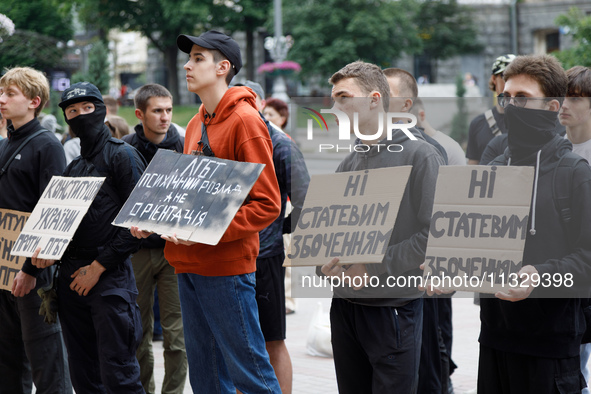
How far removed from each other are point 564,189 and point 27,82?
3.46 metres

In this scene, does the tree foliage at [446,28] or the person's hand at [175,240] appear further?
the tree foliage at [446,28]

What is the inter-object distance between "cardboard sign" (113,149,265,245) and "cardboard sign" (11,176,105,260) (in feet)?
1.86

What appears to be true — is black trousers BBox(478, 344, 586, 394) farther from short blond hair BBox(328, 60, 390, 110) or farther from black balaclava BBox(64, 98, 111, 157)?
black balaclava BBox(64, 98, 111, 157)

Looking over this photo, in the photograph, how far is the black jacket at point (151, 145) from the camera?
559cm

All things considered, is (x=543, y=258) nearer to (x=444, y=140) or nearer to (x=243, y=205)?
(x=243, y=205)

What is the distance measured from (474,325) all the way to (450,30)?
33616mm

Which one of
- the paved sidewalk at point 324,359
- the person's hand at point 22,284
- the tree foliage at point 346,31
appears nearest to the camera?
the person's hand at point 22,284

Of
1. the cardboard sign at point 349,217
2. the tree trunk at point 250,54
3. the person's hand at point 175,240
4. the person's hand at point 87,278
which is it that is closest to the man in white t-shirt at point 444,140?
the cardboard sign at point 349,217

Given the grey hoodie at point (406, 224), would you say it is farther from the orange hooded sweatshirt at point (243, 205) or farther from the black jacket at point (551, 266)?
the orange hooded sweatshirt at point (243, 205)

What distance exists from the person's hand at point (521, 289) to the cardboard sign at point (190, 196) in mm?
1202

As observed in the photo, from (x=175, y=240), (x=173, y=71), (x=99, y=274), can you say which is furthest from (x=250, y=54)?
(x=175, y=240)

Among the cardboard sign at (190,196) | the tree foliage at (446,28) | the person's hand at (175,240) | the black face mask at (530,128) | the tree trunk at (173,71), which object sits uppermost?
the black face mask at (530,128)

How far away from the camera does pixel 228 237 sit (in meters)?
3.59

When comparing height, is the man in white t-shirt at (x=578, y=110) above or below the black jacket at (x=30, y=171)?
above
